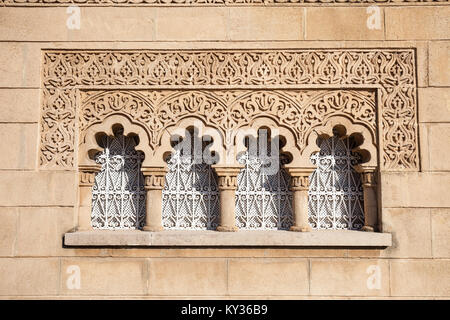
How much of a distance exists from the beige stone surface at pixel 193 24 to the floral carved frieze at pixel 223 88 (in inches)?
6.5

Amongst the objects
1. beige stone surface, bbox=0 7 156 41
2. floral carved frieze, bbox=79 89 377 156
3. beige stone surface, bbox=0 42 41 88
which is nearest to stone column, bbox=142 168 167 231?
floral carved frieze, bbox=79 89 377 156

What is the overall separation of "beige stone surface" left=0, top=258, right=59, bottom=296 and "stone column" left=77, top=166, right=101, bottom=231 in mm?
461

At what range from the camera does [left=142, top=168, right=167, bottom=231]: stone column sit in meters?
4.06

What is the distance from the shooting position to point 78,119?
4105mm

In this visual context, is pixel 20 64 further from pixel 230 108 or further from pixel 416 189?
pixel 416 189

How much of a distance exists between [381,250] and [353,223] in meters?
0.39

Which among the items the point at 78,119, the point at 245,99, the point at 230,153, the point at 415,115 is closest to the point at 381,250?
the point at 415,115

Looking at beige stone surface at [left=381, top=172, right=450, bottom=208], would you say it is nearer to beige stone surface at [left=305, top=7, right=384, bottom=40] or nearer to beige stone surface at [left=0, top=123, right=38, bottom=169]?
beige stone surface at [left=305, top=7, right=384, bottom=40]

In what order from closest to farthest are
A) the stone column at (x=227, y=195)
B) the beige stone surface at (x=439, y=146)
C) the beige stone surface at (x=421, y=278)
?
the beige stone surface at (x=421, y=278) → the beige stone surface at (x=439, y=146) → the stone column at (x=227, y=195)

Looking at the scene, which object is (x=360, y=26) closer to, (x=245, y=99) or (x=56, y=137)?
(x=245, y=99)

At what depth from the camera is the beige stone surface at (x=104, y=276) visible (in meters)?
3.90

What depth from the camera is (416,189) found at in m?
3.93

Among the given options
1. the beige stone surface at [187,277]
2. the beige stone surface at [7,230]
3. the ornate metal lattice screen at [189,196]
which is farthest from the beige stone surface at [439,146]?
the beige stone surface at [7,230]

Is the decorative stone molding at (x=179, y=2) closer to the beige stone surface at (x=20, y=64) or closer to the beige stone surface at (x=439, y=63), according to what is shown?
the beige stone surface at (x=20, y=64)
